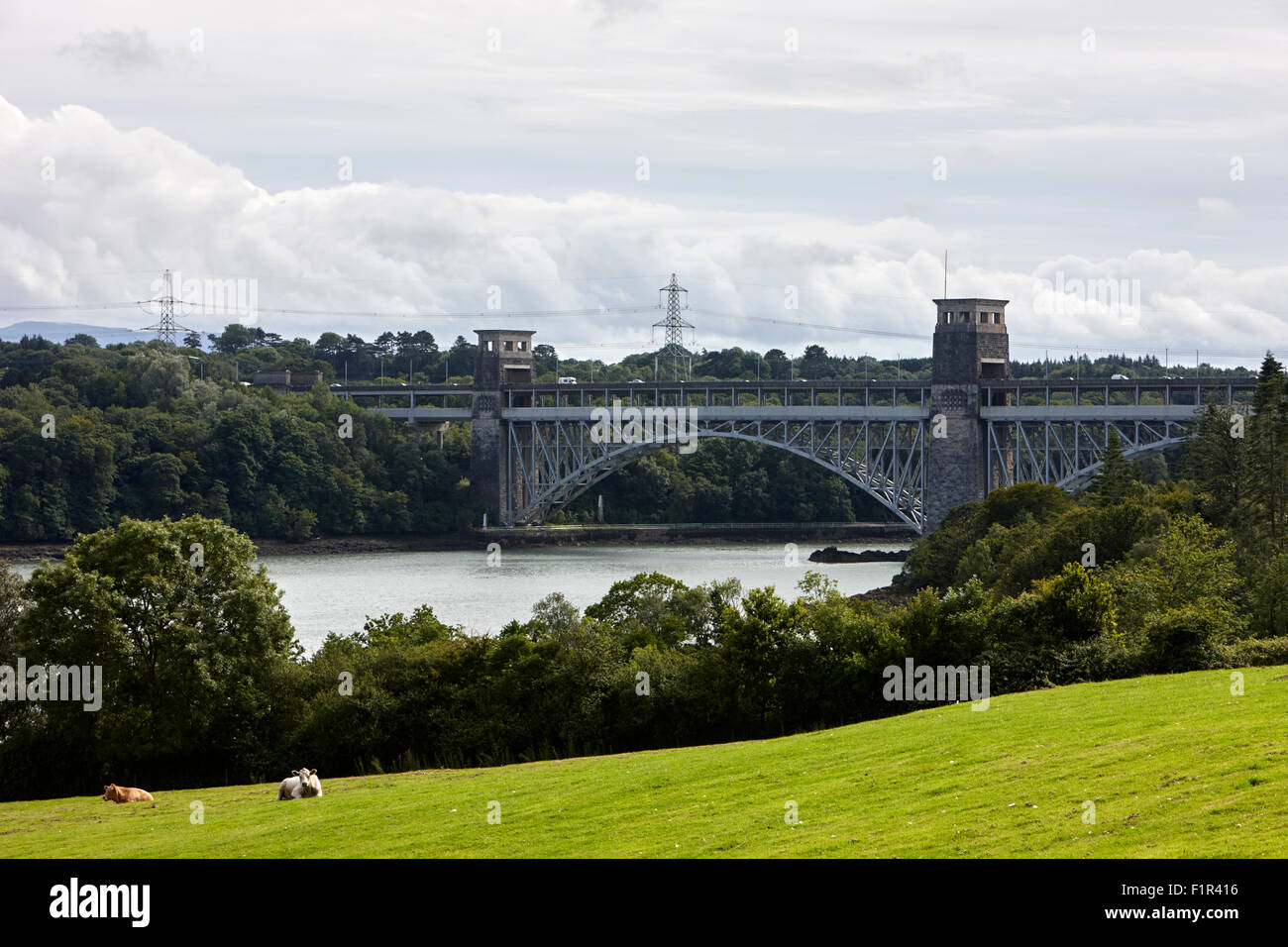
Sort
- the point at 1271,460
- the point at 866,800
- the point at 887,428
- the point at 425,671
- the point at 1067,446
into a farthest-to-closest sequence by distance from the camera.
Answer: the point at 887,428
the point at 1067,446
the point at 1271,460
the point at 425,671
the point at 866,800

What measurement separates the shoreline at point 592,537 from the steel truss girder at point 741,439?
97.3 inches

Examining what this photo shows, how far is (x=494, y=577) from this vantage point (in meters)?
66.1

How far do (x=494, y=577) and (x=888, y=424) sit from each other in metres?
24.6

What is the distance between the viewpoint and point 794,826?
499 inches

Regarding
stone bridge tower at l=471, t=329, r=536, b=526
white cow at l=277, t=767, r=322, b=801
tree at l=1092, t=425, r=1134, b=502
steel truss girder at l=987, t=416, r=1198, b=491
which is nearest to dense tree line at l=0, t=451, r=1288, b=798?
white cow at l=277, t=767, r=322, b=801

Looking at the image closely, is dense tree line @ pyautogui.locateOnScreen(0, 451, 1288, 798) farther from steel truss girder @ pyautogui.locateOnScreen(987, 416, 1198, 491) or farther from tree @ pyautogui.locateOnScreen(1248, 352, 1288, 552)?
steel truss girder @ pyautogui.locateOnScreen(987, 416, 1198, 491)

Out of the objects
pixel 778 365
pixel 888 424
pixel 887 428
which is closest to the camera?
pixel 888 424

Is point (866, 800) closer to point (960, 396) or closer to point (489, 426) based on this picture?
point (960, 396)

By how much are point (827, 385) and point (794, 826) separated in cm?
6627

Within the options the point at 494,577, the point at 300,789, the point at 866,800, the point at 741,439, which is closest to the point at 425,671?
the point at 300,789

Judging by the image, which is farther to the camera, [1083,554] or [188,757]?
[1083,554]
